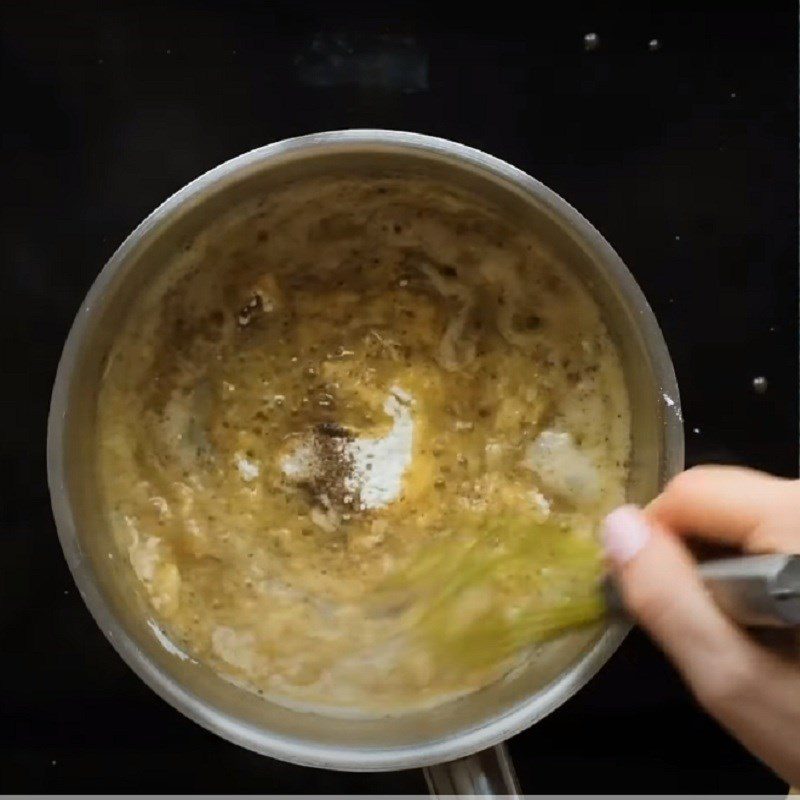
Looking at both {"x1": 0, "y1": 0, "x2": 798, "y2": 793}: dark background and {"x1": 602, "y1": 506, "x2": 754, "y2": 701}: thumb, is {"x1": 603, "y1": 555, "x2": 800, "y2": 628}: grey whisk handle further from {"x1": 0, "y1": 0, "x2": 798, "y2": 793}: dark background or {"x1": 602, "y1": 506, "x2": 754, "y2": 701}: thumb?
{"x1": 0, "y1": 0, "x2": 798, "y2": 793}: dark background

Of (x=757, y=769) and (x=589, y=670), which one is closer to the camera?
(x=589, y=670)

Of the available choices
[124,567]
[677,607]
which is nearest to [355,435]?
[124,567]

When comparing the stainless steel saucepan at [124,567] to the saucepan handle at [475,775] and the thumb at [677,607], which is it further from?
the thumb at [677,607]

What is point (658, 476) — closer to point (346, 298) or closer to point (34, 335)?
point (346, 298)

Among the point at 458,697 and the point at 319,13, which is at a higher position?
the point at 319,13

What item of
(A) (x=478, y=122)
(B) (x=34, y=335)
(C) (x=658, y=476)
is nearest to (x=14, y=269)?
(B) (x=34, y=335)

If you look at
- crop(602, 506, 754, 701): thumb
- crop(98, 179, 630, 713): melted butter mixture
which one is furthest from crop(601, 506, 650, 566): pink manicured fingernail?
crop(98, 179, 630, 713): melted butter mixture

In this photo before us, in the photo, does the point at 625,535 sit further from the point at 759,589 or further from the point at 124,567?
the point at 124,567

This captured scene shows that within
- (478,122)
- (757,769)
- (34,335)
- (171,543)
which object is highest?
(478,122)
